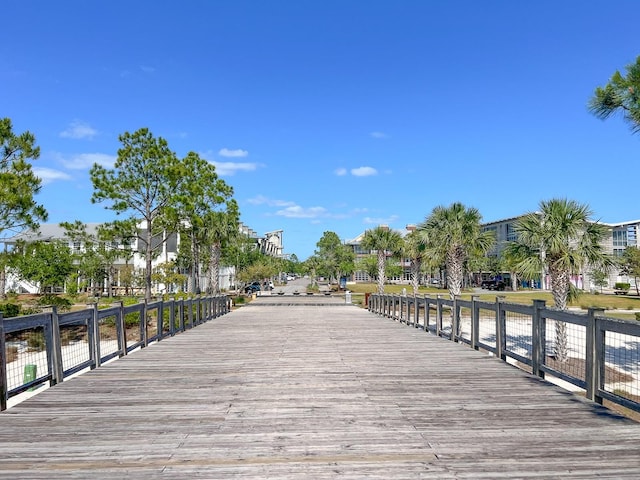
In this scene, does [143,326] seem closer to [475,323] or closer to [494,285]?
[475,323]

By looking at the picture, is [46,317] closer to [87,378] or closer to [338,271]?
[87,378]

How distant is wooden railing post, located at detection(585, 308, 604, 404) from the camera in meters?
5.70

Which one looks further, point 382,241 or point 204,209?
point 382,241

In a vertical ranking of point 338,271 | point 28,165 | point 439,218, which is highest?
point 28,165

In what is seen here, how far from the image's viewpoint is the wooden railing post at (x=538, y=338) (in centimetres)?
733

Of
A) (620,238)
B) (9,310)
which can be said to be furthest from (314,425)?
(620,238)

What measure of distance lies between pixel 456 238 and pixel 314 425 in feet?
71.0

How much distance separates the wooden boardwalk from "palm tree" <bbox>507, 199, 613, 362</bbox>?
8.83 meters

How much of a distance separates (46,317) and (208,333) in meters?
7.55

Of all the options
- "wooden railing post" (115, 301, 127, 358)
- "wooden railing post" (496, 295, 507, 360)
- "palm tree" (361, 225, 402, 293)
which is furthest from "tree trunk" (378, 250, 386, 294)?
"wooden railing post" (115, 301, 127, 358)

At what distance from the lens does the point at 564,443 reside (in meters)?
4.42

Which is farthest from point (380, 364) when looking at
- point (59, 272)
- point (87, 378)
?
point (59, 272)

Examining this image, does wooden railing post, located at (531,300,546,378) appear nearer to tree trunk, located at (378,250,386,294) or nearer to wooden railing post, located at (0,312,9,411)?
wooden railing post, located at (0,312,9,411)

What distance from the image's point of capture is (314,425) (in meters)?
5.01
